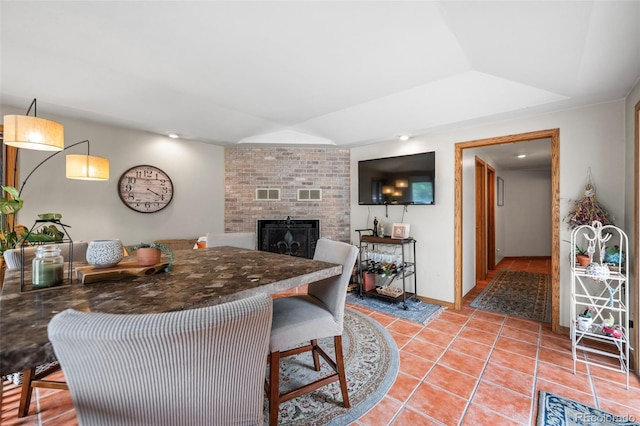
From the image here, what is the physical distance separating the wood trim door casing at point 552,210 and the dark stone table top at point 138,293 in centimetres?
254

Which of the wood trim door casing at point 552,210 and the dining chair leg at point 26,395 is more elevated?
the wood trim door casing at point 552,210

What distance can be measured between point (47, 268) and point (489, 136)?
3.81 m

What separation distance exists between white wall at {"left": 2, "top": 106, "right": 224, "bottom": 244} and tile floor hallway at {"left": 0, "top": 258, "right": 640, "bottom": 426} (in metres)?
1.88

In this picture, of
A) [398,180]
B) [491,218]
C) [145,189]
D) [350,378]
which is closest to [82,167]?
[145,189]

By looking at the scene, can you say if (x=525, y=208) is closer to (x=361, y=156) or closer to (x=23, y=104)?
(x=361, y=156)

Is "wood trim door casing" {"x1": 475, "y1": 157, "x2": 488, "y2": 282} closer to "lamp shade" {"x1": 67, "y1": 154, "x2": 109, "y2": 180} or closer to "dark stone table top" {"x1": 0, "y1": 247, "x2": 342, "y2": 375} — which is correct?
"dark stone table top" {"x1": 0, "y1": 247, "x2": 342, "y2": 375}

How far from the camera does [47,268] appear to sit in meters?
1.08

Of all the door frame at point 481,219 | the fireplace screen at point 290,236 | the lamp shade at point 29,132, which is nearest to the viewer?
the lamp shade at point 29,132

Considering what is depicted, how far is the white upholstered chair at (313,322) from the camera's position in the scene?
140 cm

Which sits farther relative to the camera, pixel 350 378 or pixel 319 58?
pixel 319 58

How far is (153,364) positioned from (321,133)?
369cm

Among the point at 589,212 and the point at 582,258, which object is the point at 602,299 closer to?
the point at 582,258

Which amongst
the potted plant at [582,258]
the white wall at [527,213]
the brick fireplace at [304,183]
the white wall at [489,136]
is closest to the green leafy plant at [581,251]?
the potted plant at [582,258]

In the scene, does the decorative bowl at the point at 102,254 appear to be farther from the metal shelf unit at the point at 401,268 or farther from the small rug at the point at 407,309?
the metal shelf unit at the point at 401,268
